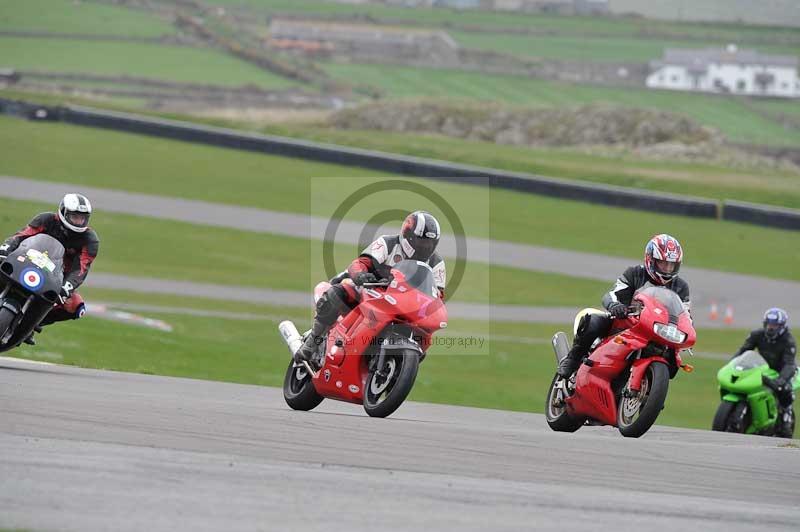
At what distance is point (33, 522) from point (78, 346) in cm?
1287

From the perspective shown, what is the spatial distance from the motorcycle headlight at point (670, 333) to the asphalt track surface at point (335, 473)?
0.87m

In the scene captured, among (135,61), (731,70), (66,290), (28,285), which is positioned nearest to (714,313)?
(66,290)

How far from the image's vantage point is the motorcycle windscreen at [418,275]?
35.9 ft

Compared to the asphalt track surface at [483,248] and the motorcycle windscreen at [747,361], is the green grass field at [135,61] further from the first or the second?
the motorcycle windscreen at [747,361]

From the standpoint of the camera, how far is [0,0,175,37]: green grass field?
79.6 meters

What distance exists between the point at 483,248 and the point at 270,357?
38.7 ft

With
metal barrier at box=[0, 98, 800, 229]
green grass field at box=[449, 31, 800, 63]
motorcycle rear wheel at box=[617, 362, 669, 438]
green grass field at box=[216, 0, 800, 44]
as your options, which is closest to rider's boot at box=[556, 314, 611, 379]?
motorcycle rear wheel at box=[617, 362, 669, 438]

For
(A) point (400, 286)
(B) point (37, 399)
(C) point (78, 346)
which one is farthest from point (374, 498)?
(C) point (78, 346)

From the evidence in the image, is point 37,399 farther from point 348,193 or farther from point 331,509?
point 348,193

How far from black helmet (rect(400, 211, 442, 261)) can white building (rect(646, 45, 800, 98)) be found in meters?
98.7

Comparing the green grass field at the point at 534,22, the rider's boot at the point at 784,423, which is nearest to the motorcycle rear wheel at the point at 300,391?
the rider's boot at the point at 784,423

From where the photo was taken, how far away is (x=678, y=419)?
17844 mm

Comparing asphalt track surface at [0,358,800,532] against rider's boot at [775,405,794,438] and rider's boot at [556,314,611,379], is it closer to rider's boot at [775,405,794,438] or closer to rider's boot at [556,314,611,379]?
rider's boot at [556,314,611,379]

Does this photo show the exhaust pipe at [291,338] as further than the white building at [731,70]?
No
